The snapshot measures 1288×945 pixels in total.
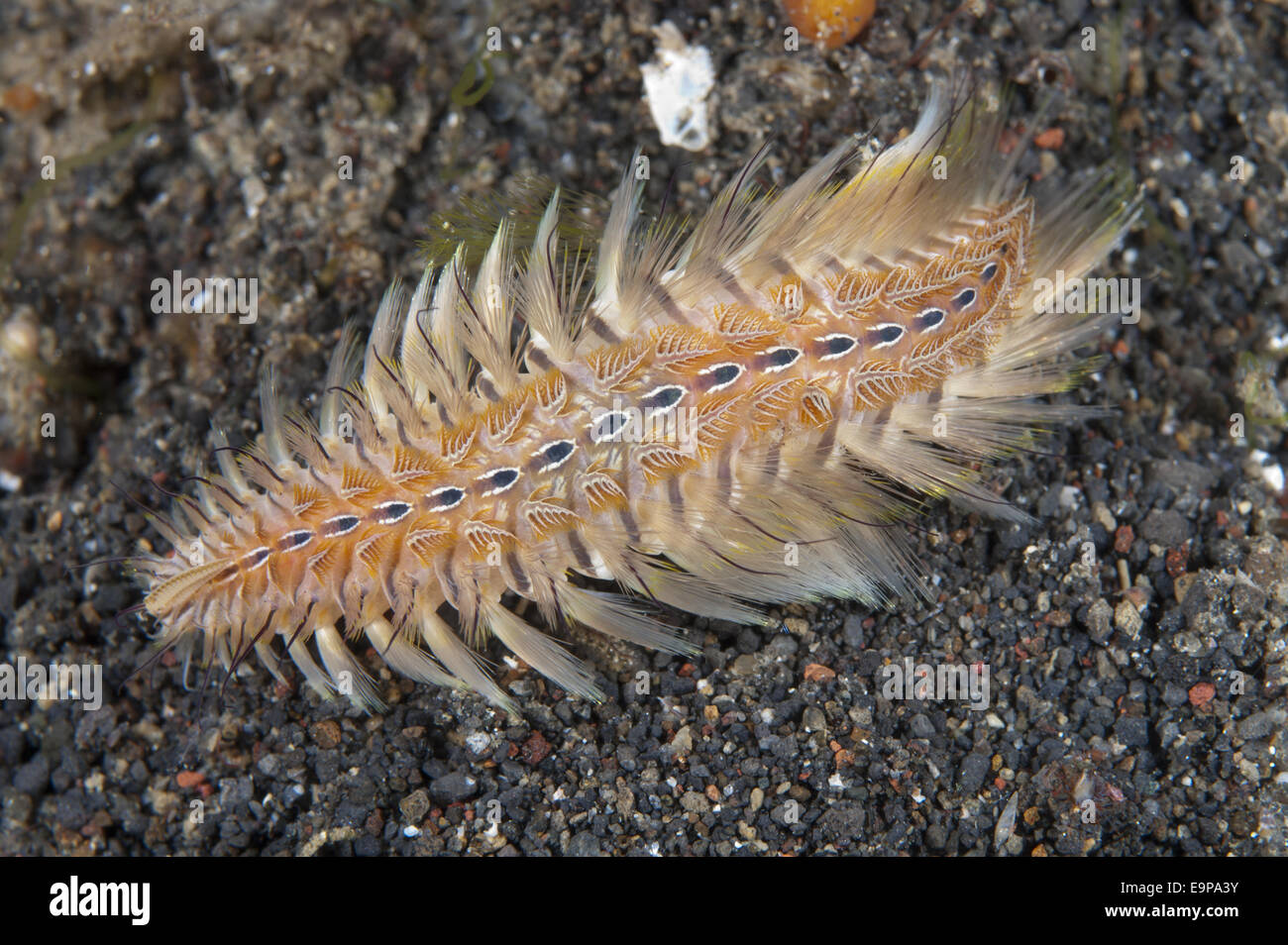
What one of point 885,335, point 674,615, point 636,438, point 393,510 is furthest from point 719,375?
point 393,510

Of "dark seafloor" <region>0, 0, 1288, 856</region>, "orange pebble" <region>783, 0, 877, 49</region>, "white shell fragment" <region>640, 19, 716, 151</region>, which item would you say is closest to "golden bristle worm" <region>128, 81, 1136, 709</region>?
"dark seafloor" <region>0, 0, 1288, 856</region>

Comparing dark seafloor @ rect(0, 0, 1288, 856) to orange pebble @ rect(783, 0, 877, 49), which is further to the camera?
orange pebble @ rect(783, 0, 877, 49)

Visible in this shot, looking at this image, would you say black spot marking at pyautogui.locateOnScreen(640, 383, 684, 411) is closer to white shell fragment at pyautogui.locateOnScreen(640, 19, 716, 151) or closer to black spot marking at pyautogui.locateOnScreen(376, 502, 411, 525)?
black spot marking at pyautogui.locateOnScreen(376, 502, 411, 525)

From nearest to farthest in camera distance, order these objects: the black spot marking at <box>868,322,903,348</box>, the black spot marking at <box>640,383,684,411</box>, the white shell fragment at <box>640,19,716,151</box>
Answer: the black spot marking at <box>640,383,684,411</box> < the black spot marking at <box>868,322,903,348</box> < the white shell fragment at <box>640,19,716,151</box>

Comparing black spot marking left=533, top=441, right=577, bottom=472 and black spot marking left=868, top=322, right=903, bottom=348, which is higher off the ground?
black spot marking left=868, top=322, right=903, bottom=348

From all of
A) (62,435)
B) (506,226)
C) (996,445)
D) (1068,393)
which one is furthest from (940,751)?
(62,435)

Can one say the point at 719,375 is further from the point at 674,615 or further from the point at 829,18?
the point at 829,18
